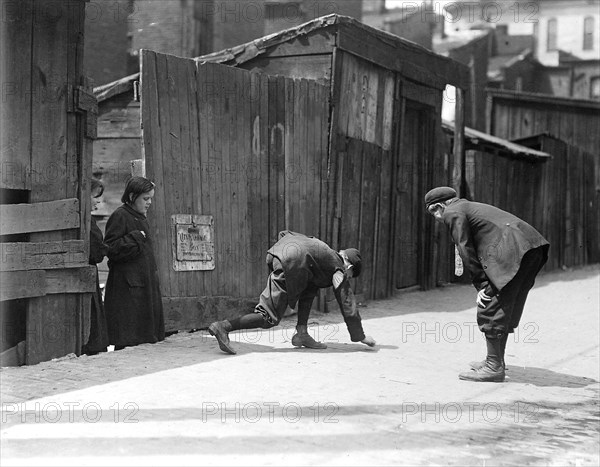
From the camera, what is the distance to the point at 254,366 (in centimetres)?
664

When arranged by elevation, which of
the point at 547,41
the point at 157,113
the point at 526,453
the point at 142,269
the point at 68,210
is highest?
the point at 547,41

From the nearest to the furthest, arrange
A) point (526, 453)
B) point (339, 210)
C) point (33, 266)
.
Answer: point (526, 453), point (33, 266), point (339, 210)

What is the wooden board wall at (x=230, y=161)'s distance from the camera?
8086mm

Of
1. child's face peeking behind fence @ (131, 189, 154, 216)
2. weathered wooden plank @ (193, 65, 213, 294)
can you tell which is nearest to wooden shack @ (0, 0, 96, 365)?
child's face peeking behind fence @ (131, 189, 154, 216)

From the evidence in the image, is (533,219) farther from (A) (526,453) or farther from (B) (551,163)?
(A) (526,453)

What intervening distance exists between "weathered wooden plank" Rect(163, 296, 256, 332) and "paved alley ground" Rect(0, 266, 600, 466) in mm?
142

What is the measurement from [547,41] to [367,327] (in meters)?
54.1

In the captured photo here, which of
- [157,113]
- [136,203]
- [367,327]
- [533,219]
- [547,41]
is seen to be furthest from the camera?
[547,41]

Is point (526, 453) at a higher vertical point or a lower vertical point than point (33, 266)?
lower

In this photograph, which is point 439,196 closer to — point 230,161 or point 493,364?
point 493,364

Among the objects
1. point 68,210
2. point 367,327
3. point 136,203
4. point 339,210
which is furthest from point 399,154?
point 68,210

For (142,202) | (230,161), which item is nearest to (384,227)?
(230,161)

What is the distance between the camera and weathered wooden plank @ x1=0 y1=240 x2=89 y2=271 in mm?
6277

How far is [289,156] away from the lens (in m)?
9.50
